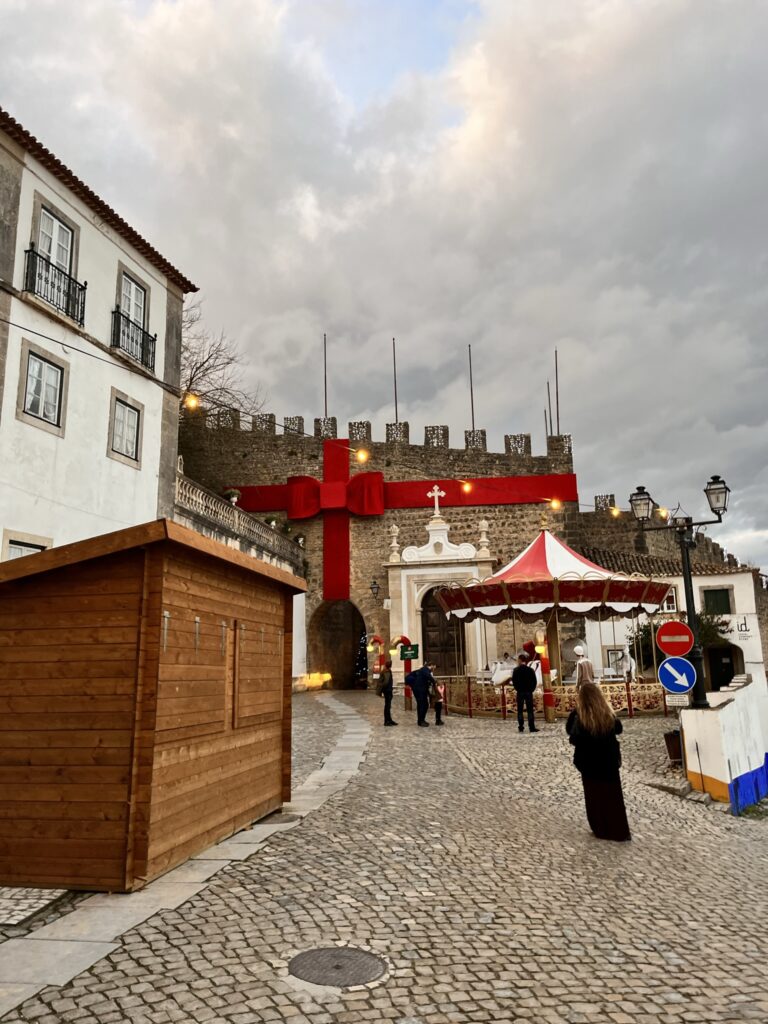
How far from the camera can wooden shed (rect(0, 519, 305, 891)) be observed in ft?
14.6

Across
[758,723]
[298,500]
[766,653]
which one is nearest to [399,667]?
[298,500]

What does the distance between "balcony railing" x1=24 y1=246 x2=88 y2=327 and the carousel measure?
32.5 ft

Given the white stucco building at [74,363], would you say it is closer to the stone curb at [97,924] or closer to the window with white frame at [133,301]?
the window with white frame at [133,301]

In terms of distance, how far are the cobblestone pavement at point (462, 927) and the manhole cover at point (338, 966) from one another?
8 centimetres

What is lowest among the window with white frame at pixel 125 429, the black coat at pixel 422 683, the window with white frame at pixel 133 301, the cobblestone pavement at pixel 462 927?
the cobblestone pavement at pixel 462 927

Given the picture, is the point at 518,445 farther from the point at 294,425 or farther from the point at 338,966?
the point at 338,966

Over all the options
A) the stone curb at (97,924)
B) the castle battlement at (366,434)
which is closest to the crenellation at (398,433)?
the castle battlement at (366,434)

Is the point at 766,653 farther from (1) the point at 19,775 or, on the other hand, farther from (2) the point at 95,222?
(1) the point at 19,775

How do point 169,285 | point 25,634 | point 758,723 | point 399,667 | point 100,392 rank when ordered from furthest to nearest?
point 399,667 → point 169,285 → point 100,392 → point 758,723 → point 25,634

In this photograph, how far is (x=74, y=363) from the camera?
44.9 feet

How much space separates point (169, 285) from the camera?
55.6 feet

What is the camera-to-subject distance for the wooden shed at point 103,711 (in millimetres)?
4453

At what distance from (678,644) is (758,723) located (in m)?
4.50

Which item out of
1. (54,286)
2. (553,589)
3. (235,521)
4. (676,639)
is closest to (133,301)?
(54,286)
